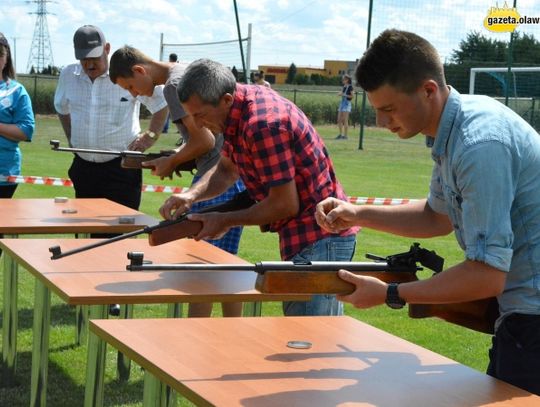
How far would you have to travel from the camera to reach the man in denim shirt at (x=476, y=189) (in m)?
2.65

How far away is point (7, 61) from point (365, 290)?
16.9ft

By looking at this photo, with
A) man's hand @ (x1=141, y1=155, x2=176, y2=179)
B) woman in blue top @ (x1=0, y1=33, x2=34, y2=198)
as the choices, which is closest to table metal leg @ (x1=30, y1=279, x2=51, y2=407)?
man's hand @ (x1=141, y1=155, x2=176, y2=179)

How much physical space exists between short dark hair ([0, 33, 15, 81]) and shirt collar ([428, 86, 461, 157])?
5.14 metres

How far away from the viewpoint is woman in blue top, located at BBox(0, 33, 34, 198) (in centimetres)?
729

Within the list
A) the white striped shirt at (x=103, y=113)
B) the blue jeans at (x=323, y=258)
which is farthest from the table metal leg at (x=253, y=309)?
the white striped shirt at (x=103, y=113)

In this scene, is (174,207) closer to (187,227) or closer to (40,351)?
(187,227)

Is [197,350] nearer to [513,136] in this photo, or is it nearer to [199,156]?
[513,136]

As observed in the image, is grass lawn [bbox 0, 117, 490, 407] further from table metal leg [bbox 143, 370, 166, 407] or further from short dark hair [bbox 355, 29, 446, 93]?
Answer: short dark hair [bbox 355, 29, 446, 93]

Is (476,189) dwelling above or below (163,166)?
above

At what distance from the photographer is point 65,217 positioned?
5.98 metres

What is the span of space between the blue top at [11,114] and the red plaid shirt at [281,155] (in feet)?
11.2

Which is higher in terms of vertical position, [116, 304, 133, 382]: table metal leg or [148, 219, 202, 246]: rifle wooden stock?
[148, 219, 202, 246]: rifle wooden stock

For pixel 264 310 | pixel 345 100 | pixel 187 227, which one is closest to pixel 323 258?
pixel 187 227

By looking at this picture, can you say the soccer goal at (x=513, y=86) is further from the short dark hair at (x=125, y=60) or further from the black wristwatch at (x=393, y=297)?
the black wristwatch at (x=393, y=297)
